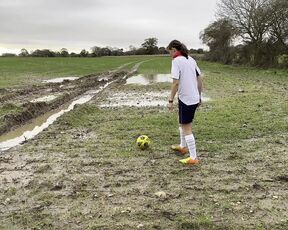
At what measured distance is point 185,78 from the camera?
7617 mm

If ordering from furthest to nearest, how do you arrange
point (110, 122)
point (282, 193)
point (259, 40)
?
point (259, 40) < point (110, 122) < point (282, 193)

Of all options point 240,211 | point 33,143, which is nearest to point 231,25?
point 33,143

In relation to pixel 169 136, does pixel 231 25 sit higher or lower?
higher

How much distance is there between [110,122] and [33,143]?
295 centimetres

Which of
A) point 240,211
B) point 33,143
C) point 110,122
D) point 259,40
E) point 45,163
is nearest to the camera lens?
point 240,211

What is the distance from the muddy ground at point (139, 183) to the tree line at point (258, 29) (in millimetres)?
33476

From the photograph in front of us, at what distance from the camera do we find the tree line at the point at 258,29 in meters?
41.1

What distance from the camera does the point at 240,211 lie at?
18.1 ft

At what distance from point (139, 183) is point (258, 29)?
40.5m

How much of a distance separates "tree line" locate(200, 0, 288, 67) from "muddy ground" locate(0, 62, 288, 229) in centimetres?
3348

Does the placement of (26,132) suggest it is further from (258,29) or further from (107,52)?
(107,52)

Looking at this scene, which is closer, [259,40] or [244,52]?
[259,40]

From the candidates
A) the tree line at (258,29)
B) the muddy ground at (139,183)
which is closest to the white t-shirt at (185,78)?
the muddy ground at (139,183)

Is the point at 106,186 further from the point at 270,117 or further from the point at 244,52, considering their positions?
the point at 244,52
